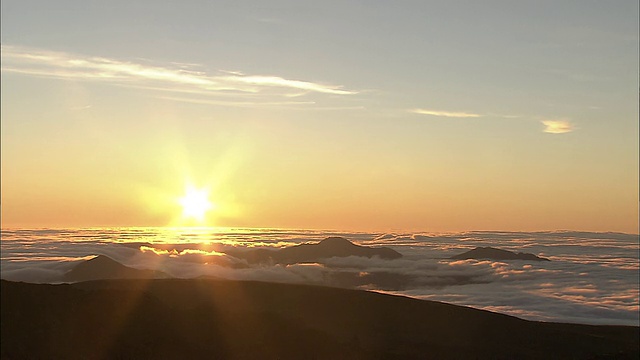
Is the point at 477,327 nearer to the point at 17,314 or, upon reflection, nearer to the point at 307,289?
the point at 307,289

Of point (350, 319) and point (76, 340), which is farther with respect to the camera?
point (350, 319)

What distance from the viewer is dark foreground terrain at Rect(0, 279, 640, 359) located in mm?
65750

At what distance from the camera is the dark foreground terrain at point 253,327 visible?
216 ft

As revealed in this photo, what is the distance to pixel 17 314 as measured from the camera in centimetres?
6619

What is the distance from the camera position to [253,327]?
8506 centimetres

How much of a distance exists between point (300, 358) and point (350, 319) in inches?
2684

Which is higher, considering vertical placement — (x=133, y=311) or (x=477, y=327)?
(x=133, y=311)

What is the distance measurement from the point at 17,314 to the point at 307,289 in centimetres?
9906

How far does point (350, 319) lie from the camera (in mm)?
142875

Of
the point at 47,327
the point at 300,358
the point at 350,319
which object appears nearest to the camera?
the point at 47,327

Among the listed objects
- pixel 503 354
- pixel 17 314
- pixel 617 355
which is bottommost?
pixel 503 354

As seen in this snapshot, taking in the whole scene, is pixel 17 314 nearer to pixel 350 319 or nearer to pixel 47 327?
pixel 47 327

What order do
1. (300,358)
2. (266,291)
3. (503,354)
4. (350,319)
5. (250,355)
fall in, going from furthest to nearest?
(266,291)
(350,319)
(503,354)
(300,358)
(250,355)

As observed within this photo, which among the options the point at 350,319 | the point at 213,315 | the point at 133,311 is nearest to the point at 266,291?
the point at 350,319
